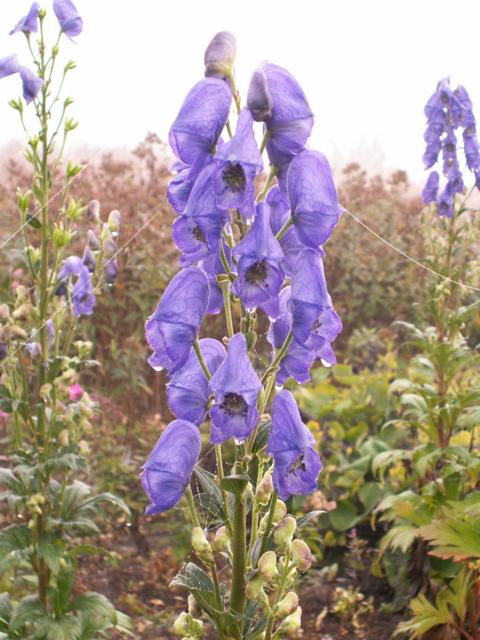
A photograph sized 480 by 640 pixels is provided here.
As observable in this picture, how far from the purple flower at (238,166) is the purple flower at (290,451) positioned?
350 mm

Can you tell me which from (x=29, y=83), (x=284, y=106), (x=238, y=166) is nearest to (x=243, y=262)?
Answer: (x=238, y=166)

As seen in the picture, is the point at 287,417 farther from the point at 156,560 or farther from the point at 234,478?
the point at 156,560

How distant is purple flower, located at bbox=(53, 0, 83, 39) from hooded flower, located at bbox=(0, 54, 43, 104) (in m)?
0.21

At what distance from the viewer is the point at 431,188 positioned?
3.71 m

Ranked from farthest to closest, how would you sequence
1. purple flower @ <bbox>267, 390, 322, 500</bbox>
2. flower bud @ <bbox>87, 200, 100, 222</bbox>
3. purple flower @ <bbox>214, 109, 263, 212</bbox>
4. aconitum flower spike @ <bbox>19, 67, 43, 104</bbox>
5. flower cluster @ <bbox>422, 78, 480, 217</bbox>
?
flower cluster @ <bbox>422, 78, 480, 217</bbox> < flower bud @ <bbox>87, 200, 100, 222</bbox> < aconitum flower spike @ <bbox>19, 67, 43, 104</bbox> < purple flower @ <bbox>267, 390, 322, 500</bbox> < purple flower @ <bbox>214, 109, 263, 212</bbox>

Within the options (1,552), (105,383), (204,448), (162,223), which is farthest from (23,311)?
(162,223)

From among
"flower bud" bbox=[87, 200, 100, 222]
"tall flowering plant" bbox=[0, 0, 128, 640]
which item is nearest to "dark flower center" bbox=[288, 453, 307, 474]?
"tall flowering plant" bbox=[0, 0, 128, 640]

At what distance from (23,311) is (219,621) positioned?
4.79 feet

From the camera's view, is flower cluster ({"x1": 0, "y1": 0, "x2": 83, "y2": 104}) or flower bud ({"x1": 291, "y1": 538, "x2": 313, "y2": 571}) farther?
flower cluster ({"x1": 0, "y1": 0, "x2": 83, "y2": 104})

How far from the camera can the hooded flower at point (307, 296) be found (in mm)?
1305

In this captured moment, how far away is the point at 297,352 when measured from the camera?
1.41m

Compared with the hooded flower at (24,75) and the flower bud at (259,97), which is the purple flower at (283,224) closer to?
the flower bud at (259,97)

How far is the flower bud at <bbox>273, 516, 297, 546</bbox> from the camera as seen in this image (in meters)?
1.40

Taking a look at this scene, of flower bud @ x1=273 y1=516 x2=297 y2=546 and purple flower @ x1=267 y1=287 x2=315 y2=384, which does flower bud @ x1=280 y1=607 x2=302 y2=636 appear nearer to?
flower bud @ x1=273 y1=516 x2=297 y2=546
